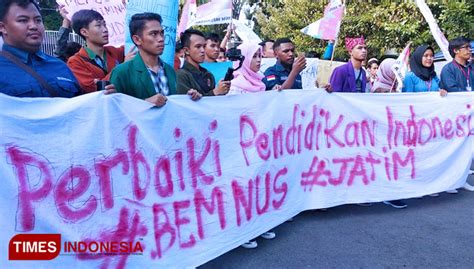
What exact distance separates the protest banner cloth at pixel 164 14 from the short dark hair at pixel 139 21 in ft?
0.78

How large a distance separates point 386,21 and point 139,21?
11.3m

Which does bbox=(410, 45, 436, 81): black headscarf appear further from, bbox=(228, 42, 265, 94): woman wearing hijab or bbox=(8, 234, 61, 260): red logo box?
bbox=(8, 234, 61, 260): red logo box

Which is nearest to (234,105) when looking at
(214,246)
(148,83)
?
(148,83)

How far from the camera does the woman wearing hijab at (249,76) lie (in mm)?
4262

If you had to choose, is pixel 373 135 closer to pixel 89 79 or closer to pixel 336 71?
pixel 336 71

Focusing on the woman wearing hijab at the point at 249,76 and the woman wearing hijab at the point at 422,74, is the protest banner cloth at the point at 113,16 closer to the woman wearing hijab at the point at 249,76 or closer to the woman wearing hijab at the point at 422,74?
the woman wearing hijab at the point at 249,76

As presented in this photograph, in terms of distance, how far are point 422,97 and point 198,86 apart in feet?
8.07

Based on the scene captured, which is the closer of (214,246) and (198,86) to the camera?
(214,246)

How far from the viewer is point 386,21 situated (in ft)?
41.8

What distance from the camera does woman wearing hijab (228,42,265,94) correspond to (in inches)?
168

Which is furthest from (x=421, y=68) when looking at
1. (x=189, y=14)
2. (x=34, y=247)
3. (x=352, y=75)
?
(x=34, y=247)

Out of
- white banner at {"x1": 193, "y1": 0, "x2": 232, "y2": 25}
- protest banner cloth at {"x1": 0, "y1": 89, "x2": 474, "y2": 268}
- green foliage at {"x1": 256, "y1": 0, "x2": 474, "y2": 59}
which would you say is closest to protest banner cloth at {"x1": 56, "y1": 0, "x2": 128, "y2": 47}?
white banner at {"x1": 193, "y1": 0, "x2": 232, "y2": 25}

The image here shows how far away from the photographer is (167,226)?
2645 millimetres

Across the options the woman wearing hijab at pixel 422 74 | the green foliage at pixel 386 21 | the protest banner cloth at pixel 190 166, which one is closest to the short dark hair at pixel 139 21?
the protest banner cloth at pixel 190 166
